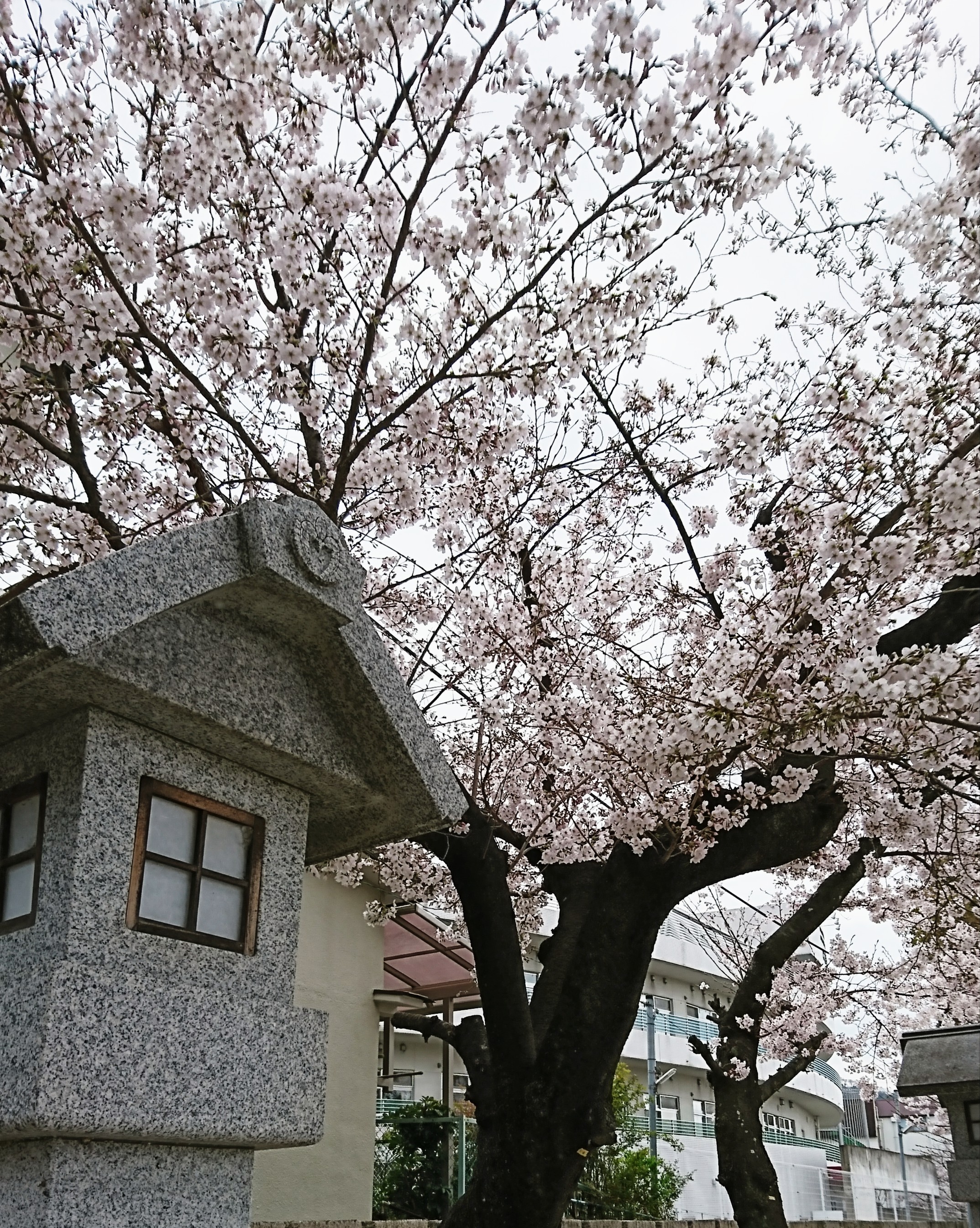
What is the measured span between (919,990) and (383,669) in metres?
12.9

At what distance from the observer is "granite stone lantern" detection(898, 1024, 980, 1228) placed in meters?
6.59

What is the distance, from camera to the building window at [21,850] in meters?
2.67

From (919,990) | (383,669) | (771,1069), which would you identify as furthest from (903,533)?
(771,1069)

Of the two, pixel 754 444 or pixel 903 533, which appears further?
pixel 754 444

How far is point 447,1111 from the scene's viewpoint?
1121cm

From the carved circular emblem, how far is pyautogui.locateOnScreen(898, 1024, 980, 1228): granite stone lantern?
5.82 metres

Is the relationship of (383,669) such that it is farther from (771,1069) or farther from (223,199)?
(771,1069)

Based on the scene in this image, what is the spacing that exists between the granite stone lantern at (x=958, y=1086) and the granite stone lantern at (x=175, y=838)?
5070 millimetres

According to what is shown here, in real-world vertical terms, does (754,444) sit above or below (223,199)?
below

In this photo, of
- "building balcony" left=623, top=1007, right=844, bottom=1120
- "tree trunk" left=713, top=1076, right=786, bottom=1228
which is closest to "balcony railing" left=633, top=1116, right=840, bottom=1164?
"building balcony" left=623, top=1007, right=844, bottom=1120

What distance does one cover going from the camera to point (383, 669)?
308cm

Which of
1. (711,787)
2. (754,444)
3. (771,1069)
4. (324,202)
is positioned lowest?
(771,1069)

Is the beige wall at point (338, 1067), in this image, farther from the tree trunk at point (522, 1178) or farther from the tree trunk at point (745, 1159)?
the tree trunk at point (522, 1178)

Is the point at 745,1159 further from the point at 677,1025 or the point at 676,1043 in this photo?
the point at 676,1043
